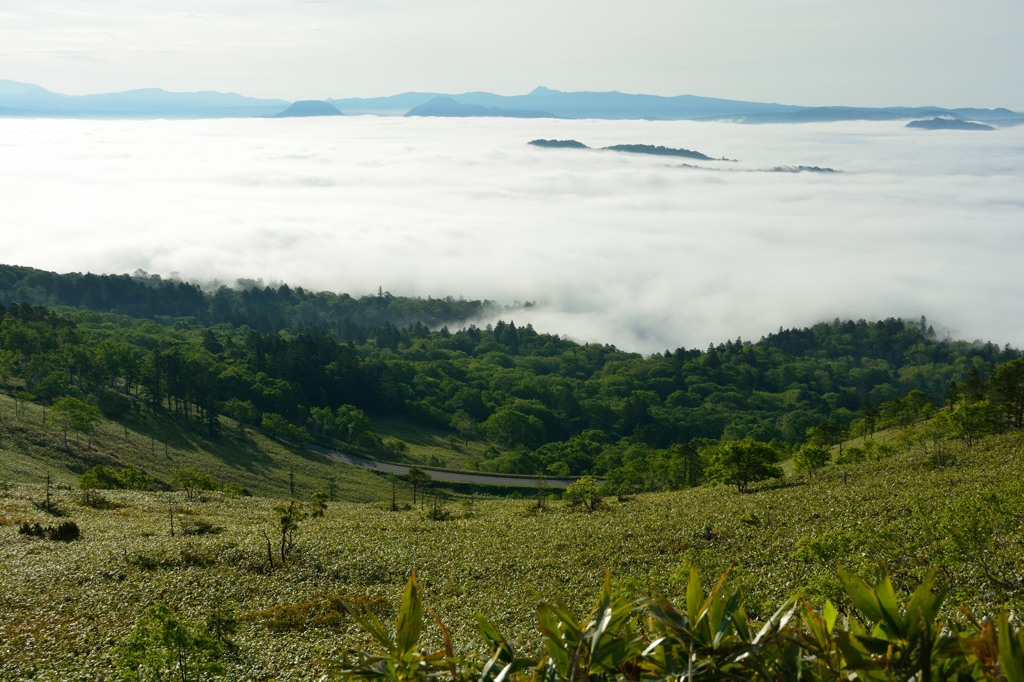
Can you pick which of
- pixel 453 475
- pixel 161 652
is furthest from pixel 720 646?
pixel 453 475

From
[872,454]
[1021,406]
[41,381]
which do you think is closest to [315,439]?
[41,381]

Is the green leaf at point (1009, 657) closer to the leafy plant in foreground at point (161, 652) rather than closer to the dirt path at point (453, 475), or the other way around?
the leafy plant in foreground at point (161, 652)

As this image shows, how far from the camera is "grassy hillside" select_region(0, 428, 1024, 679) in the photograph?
96.4 ft

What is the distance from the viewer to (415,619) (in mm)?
5820

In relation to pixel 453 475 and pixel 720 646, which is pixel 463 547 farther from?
pixel 453 475

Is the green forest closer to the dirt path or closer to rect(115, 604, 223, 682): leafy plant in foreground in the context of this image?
rect(115, 604, 223, 682): leafy plant in foreground

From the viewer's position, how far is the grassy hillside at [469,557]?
96.4ft

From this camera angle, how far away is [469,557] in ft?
153

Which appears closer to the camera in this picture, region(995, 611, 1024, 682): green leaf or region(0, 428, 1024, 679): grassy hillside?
region(995, 611, 1024, 682): green leaf

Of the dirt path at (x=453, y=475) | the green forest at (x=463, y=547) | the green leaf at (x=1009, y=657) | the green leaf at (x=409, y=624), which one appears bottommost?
the dirt path at (x=453, y=475)

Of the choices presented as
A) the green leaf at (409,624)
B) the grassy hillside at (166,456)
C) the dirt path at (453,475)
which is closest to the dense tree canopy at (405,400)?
the grassy hillside at (166,456)

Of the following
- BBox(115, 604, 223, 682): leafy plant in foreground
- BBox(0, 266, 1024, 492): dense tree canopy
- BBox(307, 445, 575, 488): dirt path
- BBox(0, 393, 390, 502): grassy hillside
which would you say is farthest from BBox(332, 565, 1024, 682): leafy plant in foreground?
BBox(307, 445, 575, 488): dirt path

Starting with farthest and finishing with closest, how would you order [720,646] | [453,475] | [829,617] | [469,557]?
[453,475], [469,557], [829,617], [720,646]

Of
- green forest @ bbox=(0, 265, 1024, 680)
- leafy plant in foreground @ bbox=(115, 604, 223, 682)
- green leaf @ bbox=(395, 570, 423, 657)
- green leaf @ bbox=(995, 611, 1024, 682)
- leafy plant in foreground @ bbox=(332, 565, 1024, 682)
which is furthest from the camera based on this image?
leafy plant in foreground @ bbox=(115, 604, 223, 682)
